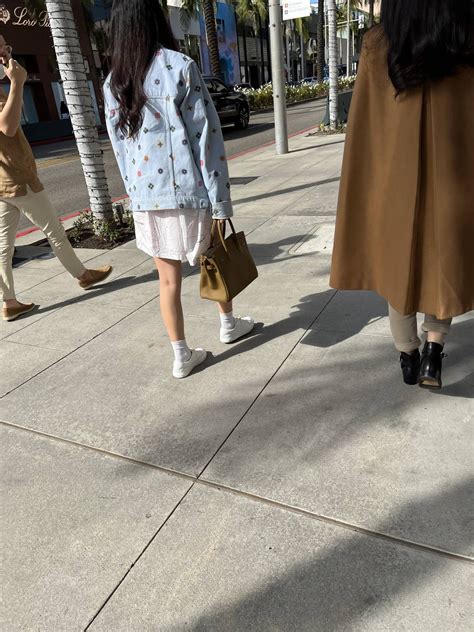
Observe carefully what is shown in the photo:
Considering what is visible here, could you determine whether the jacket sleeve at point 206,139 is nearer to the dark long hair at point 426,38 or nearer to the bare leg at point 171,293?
the bare leg at point 171,293

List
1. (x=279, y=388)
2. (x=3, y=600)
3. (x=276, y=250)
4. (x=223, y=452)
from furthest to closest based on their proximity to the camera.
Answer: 1. (x=276, y=250)
2. (x=279, y=388)
3. (x=223, y=452)
4. (x=3, y=600)

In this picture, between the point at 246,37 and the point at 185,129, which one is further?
the point at 246,37

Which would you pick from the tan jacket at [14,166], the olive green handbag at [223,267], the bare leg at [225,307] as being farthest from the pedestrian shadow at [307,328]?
the tan jacket at [14,166]

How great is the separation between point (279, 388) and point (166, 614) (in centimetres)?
140

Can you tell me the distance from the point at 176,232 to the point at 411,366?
1.42 m

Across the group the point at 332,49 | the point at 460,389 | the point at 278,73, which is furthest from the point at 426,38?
the point at 332,49

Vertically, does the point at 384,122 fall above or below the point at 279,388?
above

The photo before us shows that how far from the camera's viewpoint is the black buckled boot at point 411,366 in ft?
8.59

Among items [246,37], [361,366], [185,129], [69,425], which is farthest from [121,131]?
[246,37]

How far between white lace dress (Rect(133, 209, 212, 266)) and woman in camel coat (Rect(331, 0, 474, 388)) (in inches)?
29.6

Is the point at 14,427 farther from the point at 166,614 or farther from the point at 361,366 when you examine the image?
the point at 361,366

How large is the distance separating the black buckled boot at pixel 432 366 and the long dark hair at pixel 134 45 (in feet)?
6.08

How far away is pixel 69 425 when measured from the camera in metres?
2.79

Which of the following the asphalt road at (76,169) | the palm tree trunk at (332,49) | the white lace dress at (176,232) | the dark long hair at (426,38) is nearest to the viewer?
the dark long hair at (426,38)
